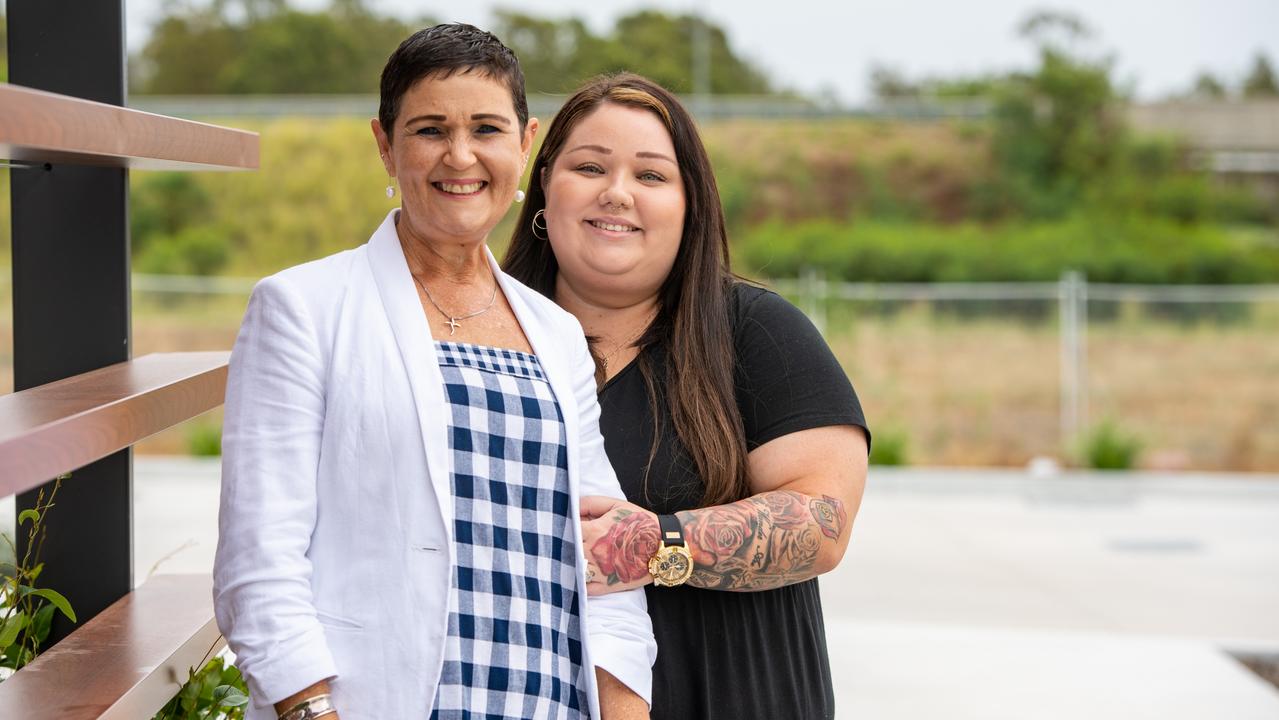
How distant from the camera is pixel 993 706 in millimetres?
4367

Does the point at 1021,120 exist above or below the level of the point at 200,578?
above

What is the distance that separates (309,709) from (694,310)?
2.86 ft

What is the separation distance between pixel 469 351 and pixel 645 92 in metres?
0.65

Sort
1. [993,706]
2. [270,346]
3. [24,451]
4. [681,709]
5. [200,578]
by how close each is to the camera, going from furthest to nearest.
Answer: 1. [993,706]
2. [200,578]
3. [681,709]
4. [270,346]
5. [24,451]

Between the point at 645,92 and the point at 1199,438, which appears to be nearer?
the point at 645,92

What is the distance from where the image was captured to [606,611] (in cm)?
162

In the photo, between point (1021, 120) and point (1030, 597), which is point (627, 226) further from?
point (1021, 120)

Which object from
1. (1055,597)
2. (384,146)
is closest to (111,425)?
(384,146)

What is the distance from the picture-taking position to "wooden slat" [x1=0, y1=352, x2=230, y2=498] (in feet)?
3.77

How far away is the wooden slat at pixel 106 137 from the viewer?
1.15 metres

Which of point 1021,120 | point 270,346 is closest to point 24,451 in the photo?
point 270,346

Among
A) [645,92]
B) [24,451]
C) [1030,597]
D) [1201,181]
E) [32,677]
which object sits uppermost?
[1201,181]

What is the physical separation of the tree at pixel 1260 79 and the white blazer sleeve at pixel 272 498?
27.9 meters

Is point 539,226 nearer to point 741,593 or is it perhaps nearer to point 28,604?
point 741,593
